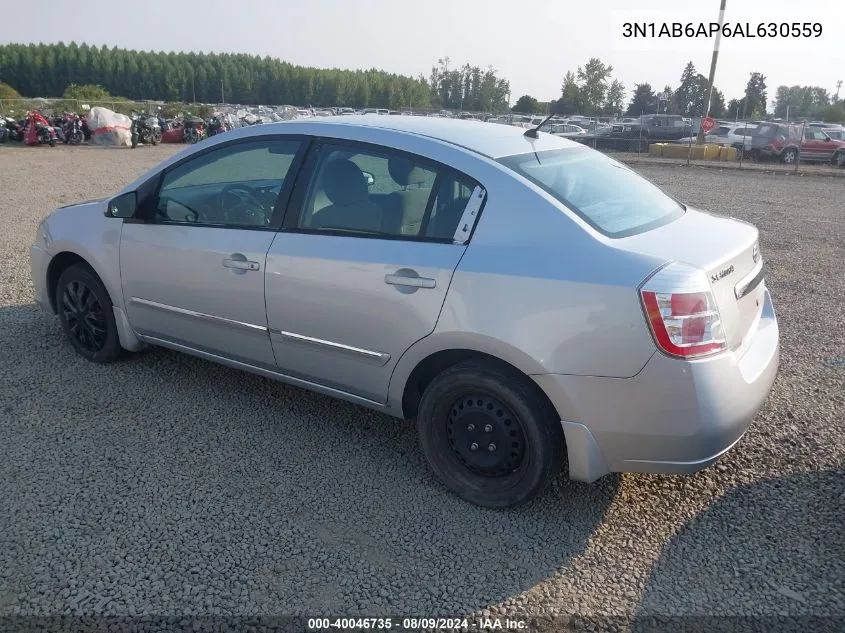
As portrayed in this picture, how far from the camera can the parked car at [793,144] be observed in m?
25.2

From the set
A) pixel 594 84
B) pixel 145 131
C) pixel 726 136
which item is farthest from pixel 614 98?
pixel 145 131

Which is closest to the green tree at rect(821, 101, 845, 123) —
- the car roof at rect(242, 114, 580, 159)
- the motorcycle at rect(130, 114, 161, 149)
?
the motorcycle at rect(130, 114, 161, 149)

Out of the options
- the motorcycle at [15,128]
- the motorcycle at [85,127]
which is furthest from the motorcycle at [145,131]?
the motorcycle at [15,128]

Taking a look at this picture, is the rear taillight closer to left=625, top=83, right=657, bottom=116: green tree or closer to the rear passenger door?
the rear passenger door

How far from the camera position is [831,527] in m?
3.11

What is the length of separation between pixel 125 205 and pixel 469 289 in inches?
95.6

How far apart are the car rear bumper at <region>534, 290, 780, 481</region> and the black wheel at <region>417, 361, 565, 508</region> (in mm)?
103

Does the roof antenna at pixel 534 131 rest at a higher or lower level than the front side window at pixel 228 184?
higher

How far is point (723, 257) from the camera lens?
118 inches

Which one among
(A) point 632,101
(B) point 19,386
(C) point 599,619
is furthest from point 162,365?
(A) point 632,101

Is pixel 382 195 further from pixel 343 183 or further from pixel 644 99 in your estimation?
pixel 644 99

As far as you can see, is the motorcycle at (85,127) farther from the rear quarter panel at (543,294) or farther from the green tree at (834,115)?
the green tree at (834,115)

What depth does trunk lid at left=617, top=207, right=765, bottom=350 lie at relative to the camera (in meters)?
2.87

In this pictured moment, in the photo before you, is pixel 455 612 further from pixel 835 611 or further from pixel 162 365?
pixel 162 365
